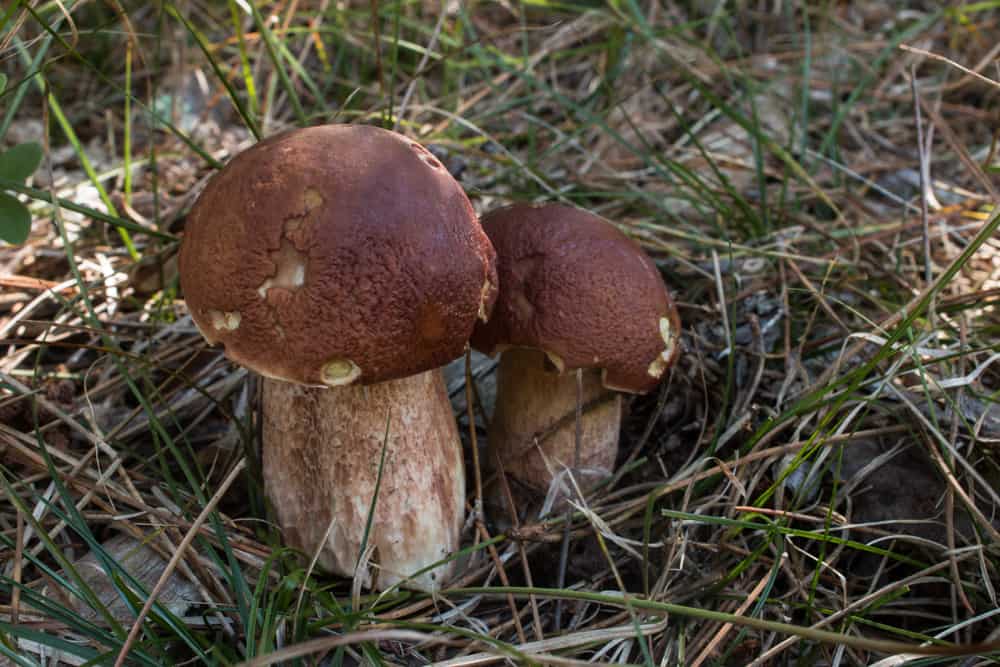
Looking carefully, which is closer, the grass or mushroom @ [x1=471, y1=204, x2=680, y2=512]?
the grass

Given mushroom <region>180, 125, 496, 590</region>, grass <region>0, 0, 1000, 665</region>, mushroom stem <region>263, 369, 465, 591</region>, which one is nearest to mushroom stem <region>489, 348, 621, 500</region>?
grass <region>0, 0, 1000, 665</region>

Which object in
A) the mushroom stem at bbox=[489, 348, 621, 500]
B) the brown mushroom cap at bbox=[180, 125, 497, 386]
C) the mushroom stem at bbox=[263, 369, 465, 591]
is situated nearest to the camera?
the brown mushroom cap at bbox=[180, 125, 497, 386]

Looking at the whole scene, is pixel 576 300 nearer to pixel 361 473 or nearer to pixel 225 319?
pixel 361 473

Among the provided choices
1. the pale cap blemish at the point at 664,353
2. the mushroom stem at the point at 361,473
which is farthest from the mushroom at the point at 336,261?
the pale cap blemish at the point at 664,353

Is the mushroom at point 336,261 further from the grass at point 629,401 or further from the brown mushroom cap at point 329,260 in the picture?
the grass at point 629,401

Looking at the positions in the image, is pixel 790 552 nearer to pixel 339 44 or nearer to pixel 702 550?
pixel 702 550

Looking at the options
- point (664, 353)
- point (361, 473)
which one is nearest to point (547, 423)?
point (664, 353)

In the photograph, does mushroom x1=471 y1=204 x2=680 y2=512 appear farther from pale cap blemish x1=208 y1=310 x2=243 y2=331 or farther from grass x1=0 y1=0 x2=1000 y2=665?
pale cap blemish x1=208 y1=310 x2=243 y2=331

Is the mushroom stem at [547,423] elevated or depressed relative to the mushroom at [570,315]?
depressed
